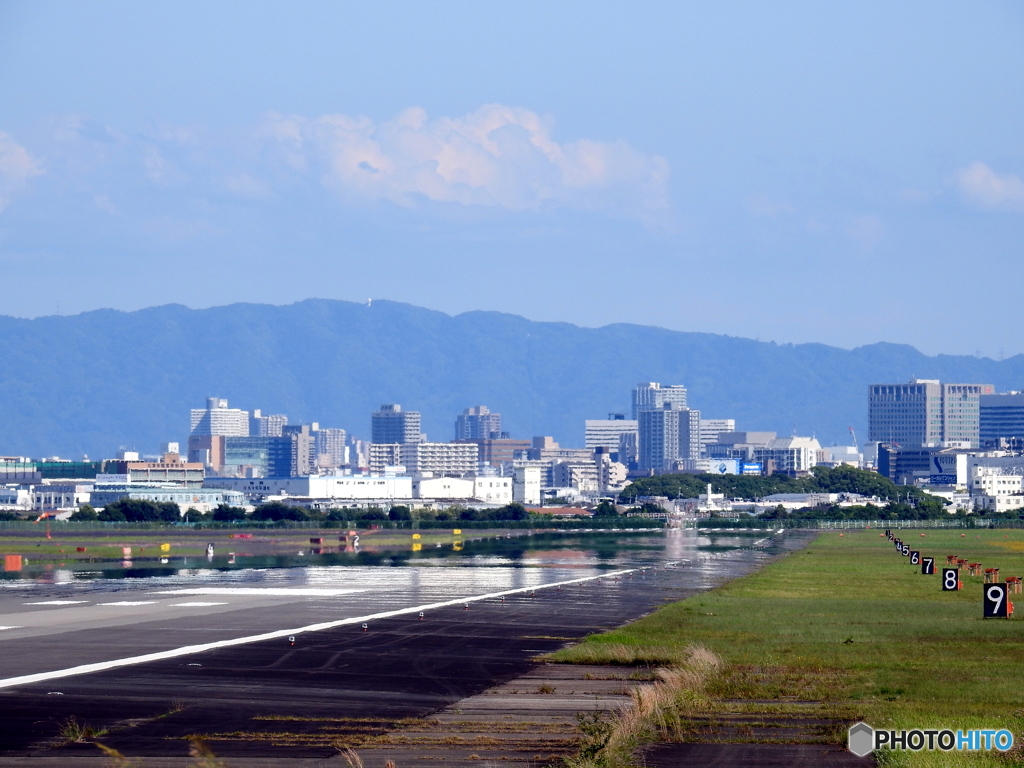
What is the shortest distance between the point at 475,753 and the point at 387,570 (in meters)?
61.6

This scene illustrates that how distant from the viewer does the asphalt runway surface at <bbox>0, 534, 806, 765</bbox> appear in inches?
963

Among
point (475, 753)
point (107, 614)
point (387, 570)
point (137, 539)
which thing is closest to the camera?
point (475, 753)

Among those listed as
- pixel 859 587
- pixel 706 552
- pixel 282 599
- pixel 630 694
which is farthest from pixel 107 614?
pixel 706 552

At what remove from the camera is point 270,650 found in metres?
36.2

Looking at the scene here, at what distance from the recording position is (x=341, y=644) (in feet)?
124

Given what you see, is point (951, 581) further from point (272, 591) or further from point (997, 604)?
point (272, 591)

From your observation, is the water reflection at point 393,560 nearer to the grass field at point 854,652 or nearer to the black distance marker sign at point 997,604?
the grass field at point 854,652

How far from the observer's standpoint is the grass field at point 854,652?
1017 inches

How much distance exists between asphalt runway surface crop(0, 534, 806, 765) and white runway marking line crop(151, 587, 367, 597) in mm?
120

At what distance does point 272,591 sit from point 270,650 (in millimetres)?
25652

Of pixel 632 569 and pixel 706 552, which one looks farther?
pixel 706 552

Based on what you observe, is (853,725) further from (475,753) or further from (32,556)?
(32,556)

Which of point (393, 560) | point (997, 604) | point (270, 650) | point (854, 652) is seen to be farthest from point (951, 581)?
point (393, 560)

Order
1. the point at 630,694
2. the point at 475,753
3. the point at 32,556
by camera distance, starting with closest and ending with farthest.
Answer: the point at 475,753
the point at 630,694
the point at 32,556
